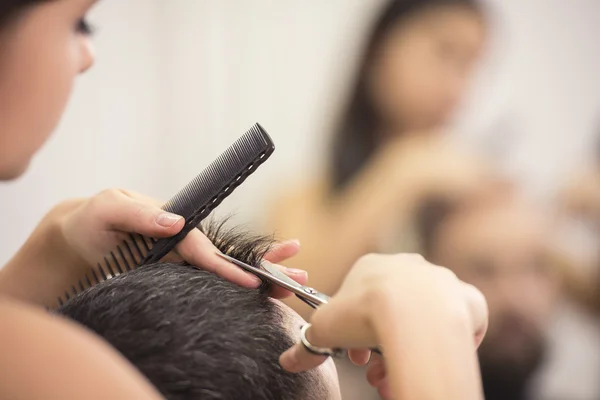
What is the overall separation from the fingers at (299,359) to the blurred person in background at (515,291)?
4.08 feet

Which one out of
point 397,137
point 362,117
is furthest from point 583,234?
point 362,117

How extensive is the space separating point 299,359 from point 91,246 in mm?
343

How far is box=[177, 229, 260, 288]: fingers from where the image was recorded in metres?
0.64

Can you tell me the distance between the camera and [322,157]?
1883 millimetres

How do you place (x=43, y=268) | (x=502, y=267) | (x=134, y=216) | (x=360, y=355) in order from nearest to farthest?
1. (x=360, y=355)
2. (x=134, y=216)
3. (x=43, y=268)
4. (x=502, y=267)

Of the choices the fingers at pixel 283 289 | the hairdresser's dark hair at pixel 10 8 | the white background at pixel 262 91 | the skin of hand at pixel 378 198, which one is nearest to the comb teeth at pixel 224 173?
the fingers at pixel 283 289

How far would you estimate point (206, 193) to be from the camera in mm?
658

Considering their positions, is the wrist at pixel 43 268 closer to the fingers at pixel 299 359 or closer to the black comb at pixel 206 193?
the black comb at pixel 206 193

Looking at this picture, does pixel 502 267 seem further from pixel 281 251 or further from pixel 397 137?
pixel 281 251

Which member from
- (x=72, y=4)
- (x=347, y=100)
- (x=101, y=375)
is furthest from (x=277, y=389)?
(x=347, y=100)

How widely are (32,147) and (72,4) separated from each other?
120 mm

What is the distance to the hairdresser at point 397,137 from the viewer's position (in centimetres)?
177

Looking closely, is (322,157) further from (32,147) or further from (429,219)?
(32,147)

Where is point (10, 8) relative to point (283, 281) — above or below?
above
